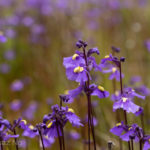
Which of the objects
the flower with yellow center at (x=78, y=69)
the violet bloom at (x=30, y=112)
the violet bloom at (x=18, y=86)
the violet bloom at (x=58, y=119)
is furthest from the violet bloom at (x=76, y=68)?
the violet bloom at (x=18, y=86)

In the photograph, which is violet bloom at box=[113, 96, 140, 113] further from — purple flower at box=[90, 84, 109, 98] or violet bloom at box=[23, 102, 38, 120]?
violet bloom at box=[23, 102, 38, 120]

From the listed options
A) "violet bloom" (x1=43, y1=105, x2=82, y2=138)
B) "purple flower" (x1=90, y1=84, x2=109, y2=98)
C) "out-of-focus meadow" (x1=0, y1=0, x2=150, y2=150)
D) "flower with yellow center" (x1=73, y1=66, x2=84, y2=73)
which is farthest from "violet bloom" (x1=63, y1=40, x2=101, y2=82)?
"out-of-focus meadow" (x1=0, y1=0, x2=150, y2=150)

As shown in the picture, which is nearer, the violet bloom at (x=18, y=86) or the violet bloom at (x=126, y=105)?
the violet bloom at (x=126, y=105)

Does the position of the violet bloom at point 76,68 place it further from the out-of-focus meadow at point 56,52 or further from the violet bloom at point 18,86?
the violet bloom at point 18,86

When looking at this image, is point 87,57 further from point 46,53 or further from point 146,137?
point 46,53

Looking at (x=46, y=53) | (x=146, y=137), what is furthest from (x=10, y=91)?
(x=146, y=137)

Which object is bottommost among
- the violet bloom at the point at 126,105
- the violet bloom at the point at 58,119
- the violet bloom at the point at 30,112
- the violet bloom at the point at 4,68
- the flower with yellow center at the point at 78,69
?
the violet bloom at the point at 30,112

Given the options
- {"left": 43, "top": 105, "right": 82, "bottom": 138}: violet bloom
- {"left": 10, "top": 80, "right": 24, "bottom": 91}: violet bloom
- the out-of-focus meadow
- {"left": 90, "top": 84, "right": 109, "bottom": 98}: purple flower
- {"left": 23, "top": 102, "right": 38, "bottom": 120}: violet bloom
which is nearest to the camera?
{"left": 43, "top": 105, "right": 82, "bottom": 138}: violet bloom

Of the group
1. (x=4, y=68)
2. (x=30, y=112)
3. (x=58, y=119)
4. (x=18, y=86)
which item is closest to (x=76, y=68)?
(x=58, y=119)
